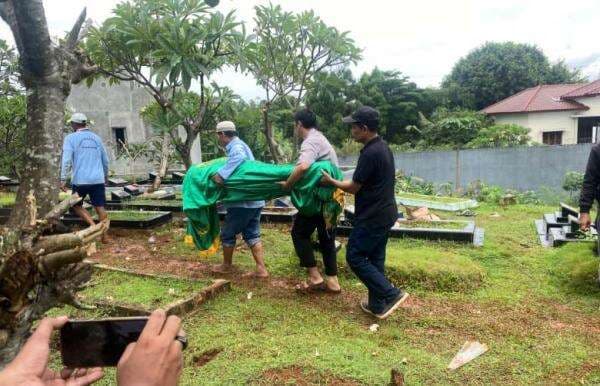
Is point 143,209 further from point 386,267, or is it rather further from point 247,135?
point 247,135

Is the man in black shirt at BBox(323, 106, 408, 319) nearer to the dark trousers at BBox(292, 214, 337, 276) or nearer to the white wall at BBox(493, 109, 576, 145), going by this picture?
the dark trousers at BBox(292, 214, 337, 276)

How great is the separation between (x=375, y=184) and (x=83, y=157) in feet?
13.5

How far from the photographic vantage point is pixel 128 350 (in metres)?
1.14

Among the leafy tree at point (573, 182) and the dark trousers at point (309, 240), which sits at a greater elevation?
the dark trousers at point (309, 240)

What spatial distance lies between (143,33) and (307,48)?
2.86 m

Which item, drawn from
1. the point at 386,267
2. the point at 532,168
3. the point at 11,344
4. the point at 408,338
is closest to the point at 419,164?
the point at 532,168

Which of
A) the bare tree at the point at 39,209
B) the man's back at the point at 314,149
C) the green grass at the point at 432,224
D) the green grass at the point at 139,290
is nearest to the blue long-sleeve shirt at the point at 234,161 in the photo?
the man's back at the point at 314,149

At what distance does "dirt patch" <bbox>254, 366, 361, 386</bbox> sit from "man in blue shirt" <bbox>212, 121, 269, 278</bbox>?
2199mm

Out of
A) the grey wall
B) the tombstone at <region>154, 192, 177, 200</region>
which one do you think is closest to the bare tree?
the tombstone at <region>154, 192, 177, 200</region>

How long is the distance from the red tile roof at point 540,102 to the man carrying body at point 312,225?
24.0 m

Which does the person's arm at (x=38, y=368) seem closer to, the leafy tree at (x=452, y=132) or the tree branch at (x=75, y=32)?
the tree branch at (x=75, y=32)

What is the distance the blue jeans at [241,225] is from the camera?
5180 mm

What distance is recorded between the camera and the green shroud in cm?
462

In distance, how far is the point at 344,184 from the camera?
14.0 feet
